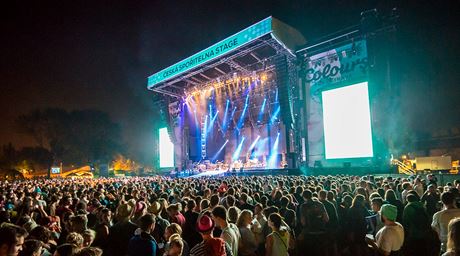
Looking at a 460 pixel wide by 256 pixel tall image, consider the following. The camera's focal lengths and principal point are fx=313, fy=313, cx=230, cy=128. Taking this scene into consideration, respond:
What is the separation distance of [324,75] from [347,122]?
420 cm

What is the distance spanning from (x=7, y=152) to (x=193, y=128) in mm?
30811

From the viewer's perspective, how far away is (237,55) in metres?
26.9

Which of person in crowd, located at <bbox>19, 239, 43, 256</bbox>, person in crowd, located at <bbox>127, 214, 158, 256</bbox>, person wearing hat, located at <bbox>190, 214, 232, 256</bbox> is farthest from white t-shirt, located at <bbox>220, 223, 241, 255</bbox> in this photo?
person in crowd, located at <bbox>19, 239, 43, 256</bbox>

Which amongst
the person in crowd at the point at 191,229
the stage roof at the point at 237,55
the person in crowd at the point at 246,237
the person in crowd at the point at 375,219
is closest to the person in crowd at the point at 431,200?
the person in crowd at the point at 375,219

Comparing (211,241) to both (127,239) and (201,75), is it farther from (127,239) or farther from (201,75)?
(201,75)

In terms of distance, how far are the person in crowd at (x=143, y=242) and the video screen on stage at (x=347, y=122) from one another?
19957mm

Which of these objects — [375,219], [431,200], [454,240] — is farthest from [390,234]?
[431,200]

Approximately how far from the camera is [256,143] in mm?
31859

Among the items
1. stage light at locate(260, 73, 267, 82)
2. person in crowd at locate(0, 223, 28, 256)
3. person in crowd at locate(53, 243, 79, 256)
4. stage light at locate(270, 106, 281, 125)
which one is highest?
stage light at locate(260, 73, 267, 82)

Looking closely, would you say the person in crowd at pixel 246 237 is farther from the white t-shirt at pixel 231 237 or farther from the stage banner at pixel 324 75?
the stage banner at pixel 324 75

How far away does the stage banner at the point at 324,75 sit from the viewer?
22766 mm

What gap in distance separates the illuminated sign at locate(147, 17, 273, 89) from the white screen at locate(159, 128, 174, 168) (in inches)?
317

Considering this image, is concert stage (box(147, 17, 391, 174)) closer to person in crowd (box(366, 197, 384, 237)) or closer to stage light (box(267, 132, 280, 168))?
stage light (box(267, 132, 280, 168))

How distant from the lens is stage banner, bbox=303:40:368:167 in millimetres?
22766
